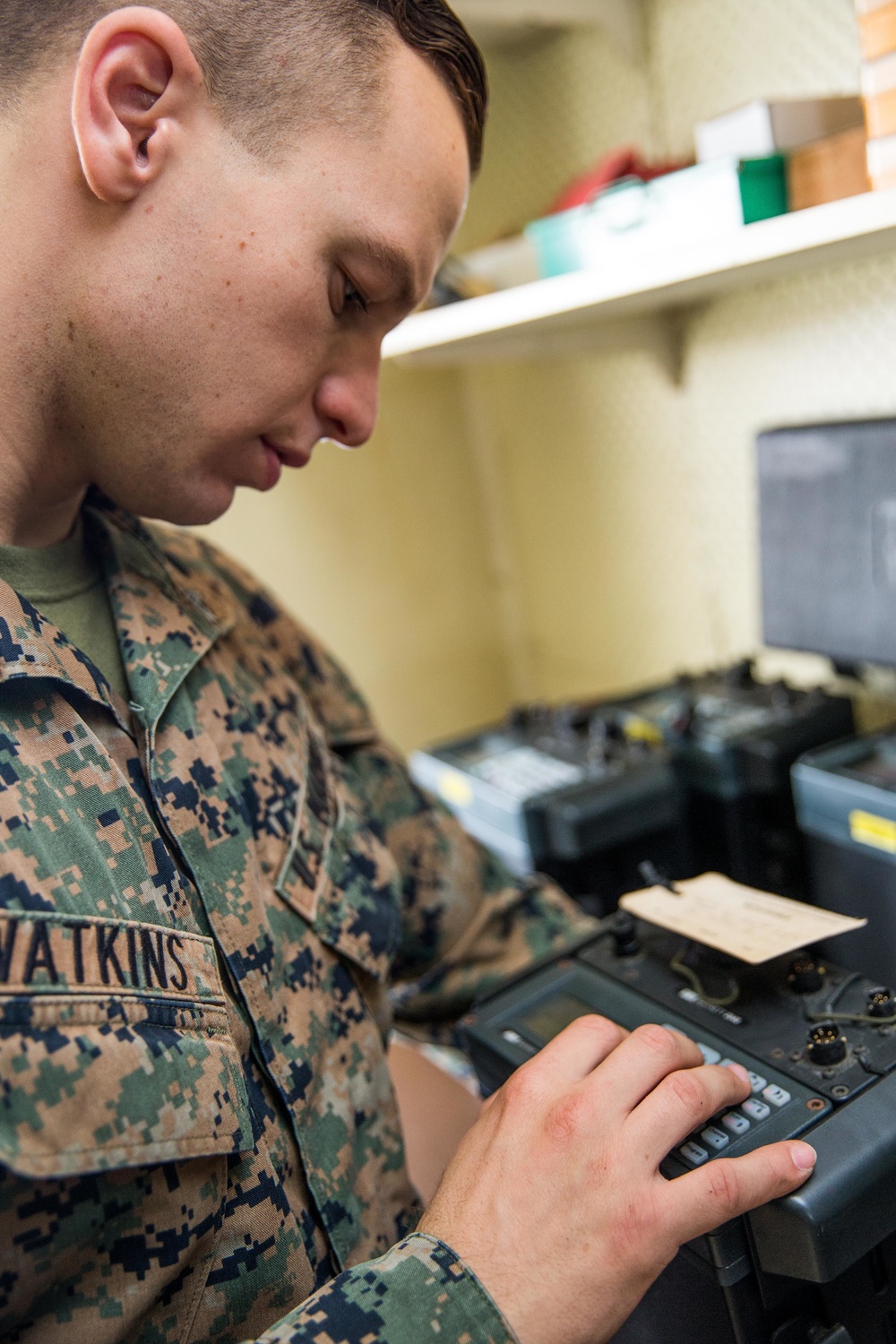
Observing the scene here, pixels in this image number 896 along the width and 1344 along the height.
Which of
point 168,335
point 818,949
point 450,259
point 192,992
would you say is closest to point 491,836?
point 818,949

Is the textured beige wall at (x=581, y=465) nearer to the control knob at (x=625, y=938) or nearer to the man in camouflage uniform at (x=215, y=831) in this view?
the man in camouflage uniform at (x=215, y=831)

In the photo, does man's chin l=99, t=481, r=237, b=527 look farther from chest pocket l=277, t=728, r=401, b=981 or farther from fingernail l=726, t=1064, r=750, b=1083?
fingernail l=726, t=1064, r=750, b=1083

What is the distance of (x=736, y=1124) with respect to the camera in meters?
0.66

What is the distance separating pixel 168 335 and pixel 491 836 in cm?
79

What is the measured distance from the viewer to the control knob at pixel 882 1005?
72 centimetres

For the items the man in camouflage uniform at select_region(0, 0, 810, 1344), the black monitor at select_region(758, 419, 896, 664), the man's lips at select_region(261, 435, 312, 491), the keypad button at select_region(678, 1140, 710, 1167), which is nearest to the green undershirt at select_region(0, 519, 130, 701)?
the man in camouflage uniform at select_region(0, 0, 810, 1344)

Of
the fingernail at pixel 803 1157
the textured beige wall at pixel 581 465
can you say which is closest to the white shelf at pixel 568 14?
the textured beige wall at pixel 581 465

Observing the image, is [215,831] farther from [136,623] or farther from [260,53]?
[260,53]

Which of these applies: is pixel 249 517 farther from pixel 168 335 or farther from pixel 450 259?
pixel 168 335

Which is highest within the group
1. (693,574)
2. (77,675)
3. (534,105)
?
(534,105)

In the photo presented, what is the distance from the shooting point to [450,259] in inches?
63.1

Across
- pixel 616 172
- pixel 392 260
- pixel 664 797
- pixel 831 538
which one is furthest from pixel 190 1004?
pixel 616 172

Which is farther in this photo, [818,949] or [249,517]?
[249,517]

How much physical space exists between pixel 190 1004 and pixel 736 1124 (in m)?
0.36
